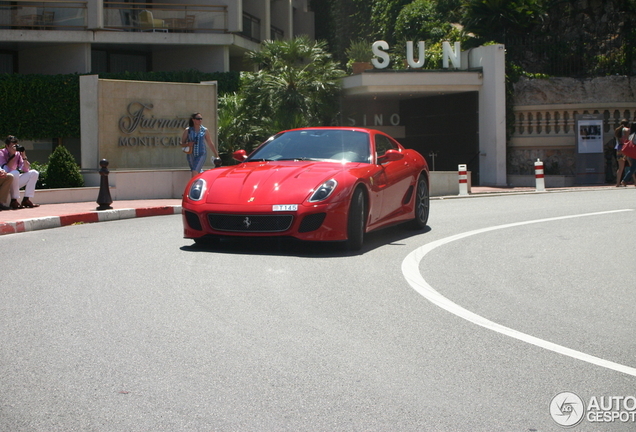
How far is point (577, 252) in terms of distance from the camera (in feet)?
31.4

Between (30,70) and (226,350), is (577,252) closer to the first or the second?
(226,350)

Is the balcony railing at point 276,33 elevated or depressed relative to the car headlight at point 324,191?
elevated

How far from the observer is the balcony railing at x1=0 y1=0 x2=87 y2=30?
33.3 m

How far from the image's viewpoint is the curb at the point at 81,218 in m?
12.4

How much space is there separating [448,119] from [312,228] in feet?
75.3

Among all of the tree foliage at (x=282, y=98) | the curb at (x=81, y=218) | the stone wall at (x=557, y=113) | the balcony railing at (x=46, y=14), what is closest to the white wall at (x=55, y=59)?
the balcony railing at (x=46, y=14)

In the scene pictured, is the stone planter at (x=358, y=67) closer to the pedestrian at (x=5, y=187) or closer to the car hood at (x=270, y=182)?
the pedestrian at (x=5, y=187)

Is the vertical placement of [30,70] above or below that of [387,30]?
below

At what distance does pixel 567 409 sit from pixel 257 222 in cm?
530

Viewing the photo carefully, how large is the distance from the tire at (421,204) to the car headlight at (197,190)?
10.3 ft

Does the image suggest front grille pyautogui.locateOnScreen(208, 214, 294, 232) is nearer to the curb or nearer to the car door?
the car door

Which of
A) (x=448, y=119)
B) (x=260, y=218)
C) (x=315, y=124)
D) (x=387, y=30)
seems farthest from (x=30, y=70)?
(x=260, y=218)

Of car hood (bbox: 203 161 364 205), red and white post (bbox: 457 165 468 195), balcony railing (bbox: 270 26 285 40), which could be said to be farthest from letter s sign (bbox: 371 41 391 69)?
car hood (bbox: 203 161 364 205)

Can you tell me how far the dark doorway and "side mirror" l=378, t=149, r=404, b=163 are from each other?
19503mm
